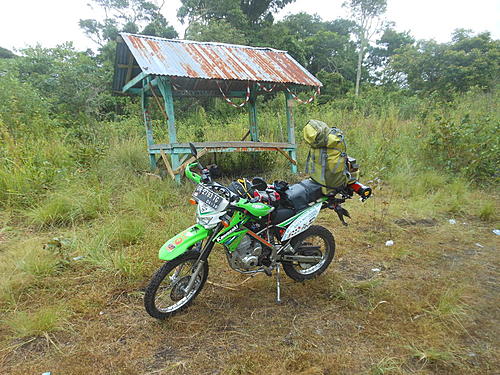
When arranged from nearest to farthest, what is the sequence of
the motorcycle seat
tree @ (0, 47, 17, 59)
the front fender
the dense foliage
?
the front fender, the motorcycle seat, the dense foliage, tree @ (0, 47, 17, 59)

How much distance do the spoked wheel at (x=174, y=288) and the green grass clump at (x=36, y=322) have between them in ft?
2.25

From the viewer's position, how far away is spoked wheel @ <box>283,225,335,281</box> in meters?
2.62

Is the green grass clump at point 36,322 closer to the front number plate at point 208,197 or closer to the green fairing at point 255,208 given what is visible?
the front number plate at point 208,197

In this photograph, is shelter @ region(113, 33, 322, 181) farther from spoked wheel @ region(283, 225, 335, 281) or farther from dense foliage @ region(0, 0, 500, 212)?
spoked wheel @ region(283, 225, 335, 281)

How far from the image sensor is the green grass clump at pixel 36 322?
2008mm

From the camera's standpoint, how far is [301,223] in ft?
7.98

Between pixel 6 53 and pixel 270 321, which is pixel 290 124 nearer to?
pixel 270 321

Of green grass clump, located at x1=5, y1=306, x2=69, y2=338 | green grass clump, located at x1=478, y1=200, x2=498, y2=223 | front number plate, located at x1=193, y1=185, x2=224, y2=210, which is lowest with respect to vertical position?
green grass clump, located at x1=478, y1=200, x2=498, y2=223

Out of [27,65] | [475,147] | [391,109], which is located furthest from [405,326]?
[27,65]

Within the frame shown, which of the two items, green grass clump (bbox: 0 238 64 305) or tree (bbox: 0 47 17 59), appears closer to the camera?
green grass clump (bbox: 0 238 64 305)

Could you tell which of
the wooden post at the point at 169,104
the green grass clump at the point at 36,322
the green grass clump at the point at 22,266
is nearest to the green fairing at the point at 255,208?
the green grass clump at the point at 36,322

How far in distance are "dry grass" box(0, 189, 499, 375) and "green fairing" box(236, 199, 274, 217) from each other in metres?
0.83

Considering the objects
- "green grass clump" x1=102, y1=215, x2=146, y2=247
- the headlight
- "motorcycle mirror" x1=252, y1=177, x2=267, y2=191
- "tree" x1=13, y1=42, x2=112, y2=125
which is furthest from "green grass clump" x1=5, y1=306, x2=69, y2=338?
"tree" x1=13, y1=42, x2=112, y2=125

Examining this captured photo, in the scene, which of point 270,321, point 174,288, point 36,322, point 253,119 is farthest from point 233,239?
point 253,119
